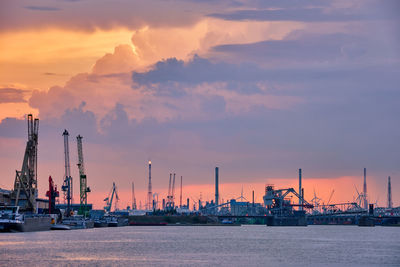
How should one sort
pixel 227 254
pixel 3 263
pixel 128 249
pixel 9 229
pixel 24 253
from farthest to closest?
pixel 9 229 → pixel 128 249 → pixel 227 254 → pixel 24 253 → pixel 3 263

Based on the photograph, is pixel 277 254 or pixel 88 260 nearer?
pixel 88 260

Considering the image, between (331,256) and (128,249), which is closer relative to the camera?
(331,256)

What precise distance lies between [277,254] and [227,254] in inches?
341

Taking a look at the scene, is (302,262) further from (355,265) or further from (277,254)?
(277,254)

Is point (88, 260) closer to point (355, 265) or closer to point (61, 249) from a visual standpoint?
point (61, 249)

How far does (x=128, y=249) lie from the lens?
146m

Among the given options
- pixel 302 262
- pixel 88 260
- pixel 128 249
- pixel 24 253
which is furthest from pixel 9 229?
pixel 302 262

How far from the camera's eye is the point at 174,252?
139000 millimetres

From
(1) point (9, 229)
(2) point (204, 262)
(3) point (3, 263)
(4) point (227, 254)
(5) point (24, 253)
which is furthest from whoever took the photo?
(1) point (9, 229)

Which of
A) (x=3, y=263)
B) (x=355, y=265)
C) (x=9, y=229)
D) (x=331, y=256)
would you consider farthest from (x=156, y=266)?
(x=9, y=229)

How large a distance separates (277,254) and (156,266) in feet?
111

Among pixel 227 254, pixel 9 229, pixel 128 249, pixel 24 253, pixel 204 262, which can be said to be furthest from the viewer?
pixel 9 229

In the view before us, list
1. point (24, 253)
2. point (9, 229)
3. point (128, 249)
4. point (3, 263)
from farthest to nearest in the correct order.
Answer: point (9, 229), point (128, 249), point (24, 253), point (3, 263)

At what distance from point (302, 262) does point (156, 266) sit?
74.0ft
